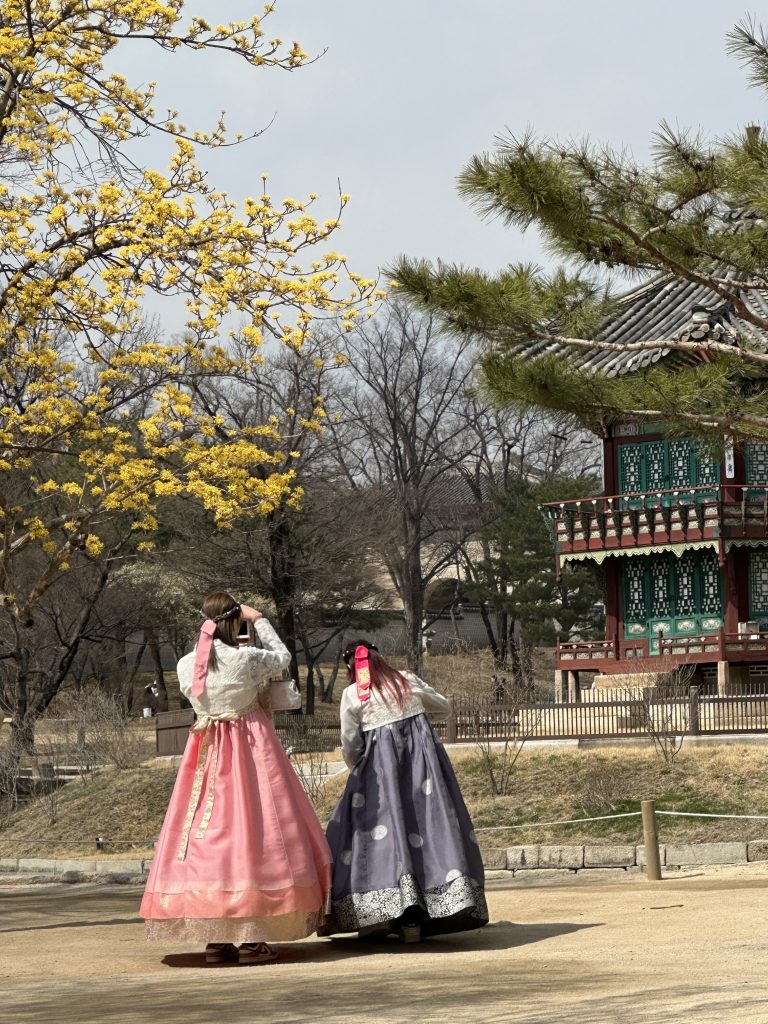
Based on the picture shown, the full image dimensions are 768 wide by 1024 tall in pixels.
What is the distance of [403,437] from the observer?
45562 mm

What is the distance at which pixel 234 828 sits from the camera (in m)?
7.95

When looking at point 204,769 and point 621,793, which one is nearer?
point 204,769

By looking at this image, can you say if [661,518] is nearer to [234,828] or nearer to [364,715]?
[364,715]

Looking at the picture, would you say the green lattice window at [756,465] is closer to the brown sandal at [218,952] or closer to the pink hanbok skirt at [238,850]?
the pink hanbok skirt at [238,850]

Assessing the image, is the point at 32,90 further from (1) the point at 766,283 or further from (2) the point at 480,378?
(1) the point at 766,283

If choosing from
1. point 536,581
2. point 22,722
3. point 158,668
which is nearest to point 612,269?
point 22,722

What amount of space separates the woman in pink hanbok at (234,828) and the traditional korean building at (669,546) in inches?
870

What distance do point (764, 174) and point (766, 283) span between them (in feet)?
2.92

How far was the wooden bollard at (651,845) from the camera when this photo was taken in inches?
547

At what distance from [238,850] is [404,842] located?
0.93 metres

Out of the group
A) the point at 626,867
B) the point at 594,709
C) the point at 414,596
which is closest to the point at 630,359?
the point at 594,709

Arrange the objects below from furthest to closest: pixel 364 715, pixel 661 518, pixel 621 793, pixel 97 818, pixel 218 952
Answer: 1. pixel 661 518
2. pixel 97 818
3. pixel 621 793
4. pixel 364 715
5. pixel 218 952

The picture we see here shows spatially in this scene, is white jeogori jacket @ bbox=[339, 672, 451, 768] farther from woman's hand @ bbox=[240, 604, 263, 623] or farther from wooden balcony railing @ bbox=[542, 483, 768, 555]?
wooden balcony railing @ bbox=[542, 483, 768, 555]

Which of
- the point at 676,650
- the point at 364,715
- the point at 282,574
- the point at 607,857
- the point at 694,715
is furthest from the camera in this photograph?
the point at 282,574
